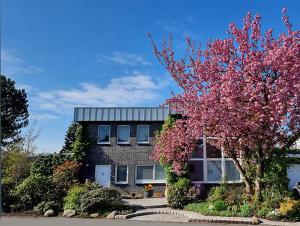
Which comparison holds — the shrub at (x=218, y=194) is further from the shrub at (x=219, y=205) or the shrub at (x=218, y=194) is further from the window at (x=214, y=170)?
the window at (x=214, y=170)

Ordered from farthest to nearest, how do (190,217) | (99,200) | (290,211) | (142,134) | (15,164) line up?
(142,134), (15,164), (99,200), (190,217), (290,211)

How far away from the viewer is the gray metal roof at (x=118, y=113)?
28703 mm

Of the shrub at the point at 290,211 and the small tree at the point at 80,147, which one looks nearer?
the shrub at the point at 290,211

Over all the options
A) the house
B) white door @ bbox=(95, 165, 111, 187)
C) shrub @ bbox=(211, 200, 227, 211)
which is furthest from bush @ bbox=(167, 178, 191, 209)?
white door @ bbox=(95, 165, 111, 187)

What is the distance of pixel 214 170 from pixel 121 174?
23.3ft

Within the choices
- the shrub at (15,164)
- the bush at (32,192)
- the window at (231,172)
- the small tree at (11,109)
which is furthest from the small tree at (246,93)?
the small tree at (11,109)

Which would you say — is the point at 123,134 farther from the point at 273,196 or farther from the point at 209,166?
the point at 273,196

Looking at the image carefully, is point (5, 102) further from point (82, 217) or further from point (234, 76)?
point (234, 76)

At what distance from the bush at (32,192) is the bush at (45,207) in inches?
30.1

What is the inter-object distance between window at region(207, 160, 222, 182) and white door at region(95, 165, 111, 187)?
744cm

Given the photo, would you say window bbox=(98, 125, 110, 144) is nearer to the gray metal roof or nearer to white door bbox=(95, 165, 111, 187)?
the gray metal roof

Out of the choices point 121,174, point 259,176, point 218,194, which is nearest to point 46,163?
point 121,174

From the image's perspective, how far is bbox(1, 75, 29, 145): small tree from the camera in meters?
43.4

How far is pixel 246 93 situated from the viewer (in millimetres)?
17203
